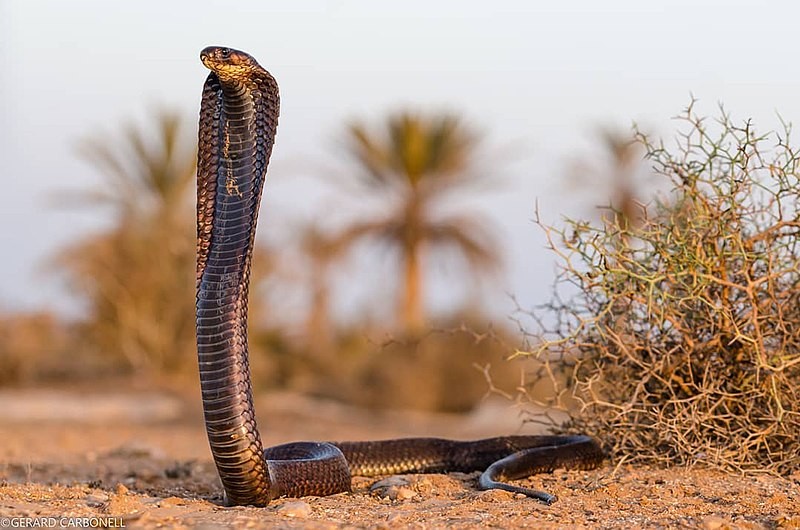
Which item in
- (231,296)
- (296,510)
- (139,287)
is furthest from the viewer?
(139,287)

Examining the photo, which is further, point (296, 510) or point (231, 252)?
point (231, 252)

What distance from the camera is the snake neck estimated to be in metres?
5.13

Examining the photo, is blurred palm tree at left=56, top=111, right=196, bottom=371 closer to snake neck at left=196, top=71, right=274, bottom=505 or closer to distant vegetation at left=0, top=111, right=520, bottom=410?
distant vegetation at left=0, top=111, right=520, bottom=410

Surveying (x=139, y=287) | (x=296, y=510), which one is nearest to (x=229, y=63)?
(x=296, y=510)

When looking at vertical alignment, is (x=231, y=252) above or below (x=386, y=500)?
above

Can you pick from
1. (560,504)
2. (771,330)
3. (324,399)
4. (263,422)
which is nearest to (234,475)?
(560,504)

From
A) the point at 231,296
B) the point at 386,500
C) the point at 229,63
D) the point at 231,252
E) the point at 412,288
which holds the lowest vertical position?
the point at 386,500

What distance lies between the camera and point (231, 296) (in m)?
5.14

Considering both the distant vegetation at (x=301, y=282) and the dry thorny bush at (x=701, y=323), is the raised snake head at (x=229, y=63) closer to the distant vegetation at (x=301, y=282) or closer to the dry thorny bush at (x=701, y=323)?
the dry thorny bush at (x=701, y=323)

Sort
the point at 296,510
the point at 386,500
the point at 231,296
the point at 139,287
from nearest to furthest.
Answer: the point at 296,510 < the point at 231,296 < the point at 386,500 < the point at 139,287

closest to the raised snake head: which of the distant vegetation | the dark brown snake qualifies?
the dark brown snake

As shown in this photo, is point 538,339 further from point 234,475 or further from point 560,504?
point 234,475

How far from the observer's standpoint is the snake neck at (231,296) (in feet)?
16.8

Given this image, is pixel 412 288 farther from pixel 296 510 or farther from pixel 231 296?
pixel 296 510
